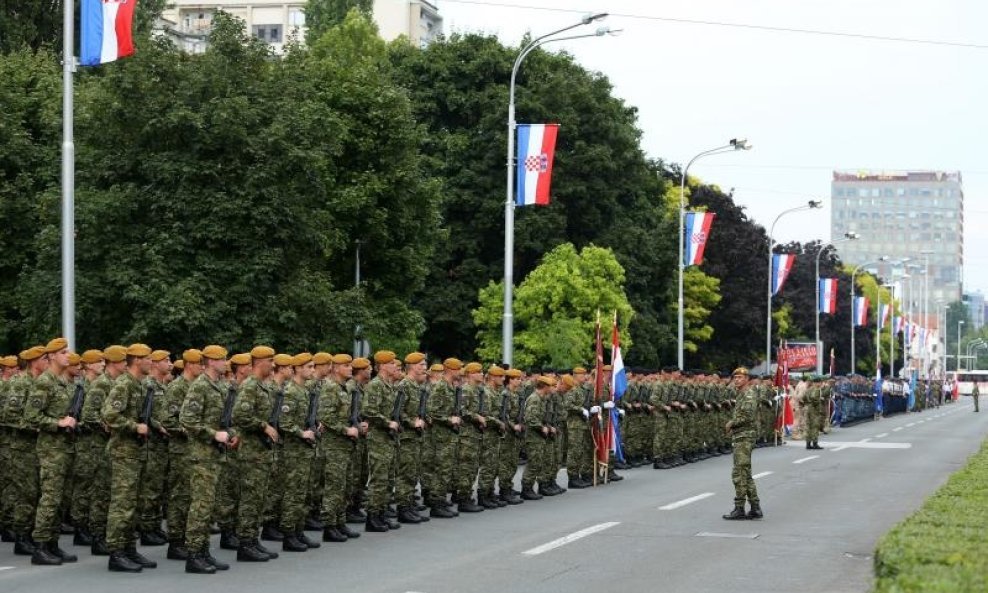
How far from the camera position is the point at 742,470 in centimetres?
1953

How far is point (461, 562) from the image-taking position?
14922 millimetres

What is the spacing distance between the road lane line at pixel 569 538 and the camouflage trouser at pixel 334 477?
6.93 ft

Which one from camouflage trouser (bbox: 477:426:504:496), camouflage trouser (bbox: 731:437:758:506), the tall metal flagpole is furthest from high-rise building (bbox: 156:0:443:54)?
camouflage trouser (bbox: 731:437:758:506)

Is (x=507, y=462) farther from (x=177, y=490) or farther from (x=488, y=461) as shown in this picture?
(x=177, y=490)

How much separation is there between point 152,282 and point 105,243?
1.65 metres

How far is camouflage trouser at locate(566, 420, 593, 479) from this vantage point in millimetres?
24828

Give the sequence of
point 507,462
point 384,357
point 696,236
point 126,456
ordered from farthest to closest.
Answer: point 696,236, point 507,462, point 384,357, point 126,456

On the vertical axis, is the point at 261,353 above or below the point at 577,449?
above

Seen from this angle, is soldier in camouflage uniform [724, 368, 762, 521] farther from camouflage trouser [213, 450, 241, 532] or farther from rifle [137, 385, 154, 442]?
rifle [137, 385, 154, 442]

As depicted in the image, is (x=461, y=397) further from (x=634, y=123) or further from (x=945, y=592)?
(x=634, y=123)

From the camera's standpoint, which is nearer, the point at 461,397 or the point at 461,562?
the point at 461,562

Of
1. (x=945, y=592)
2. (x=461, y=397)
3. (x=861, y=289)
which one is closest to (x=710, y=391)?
(x=461, y=397)

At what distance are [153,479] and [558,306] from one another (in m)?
38.4

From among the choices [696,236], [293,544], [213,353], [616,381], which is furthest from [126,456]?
[696,236]
